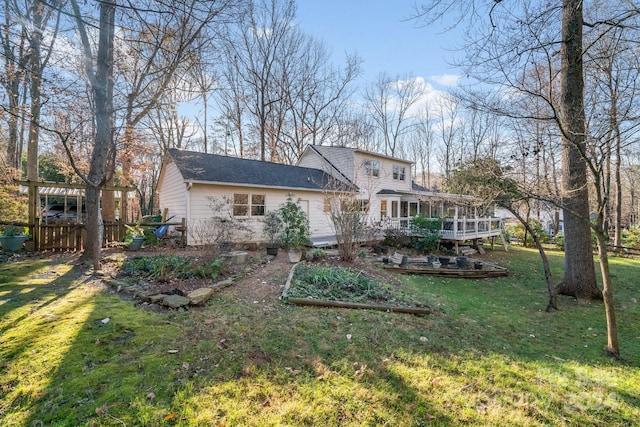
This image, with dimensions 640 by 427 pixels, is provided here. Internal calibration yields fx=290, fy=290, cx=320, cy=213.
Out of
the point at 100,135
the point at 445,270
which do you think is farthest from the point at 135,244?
the point at 445,270

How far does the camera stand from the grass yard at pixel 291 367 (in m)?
2.42

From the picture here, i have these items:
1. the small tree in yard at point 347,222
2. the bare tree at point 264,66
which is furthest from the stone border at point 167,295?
the bare tree at point 264,66

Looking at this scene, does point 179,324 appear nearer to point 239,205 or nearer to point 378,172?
point 239,205

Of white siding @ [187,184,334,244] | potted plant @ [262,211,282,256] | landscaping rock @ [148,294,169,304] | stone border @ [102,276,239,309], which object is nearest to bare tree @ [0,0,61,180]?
stone border @ [102,276,239,309]

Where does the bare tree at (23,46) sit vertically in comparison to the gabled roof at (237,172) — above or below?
above

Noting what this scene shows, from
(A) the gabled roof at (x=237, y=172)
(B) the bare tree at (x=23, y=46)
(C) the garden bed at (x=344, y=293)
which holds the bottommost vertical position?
(C) the garden bed at (x=344, y=293)

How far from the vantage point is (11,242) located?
905 cm

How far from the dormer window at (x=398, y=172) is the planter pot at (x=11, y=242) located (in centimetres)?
1833

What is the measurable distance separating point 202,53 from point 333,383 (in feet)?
35.5

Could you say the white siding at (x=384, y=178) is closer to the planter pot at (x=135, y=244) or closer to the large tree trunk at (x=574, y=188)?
the large tree trunk at (x=574, y=188)

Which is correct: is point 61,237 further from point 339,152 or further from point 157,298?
point 339,152

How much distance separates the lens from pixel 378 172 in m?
18.8

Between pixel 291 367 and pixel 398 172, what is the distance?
18.4m

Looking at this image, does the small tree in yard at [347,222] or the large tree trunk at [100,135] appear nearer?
the large tree trunk at [100,135]
